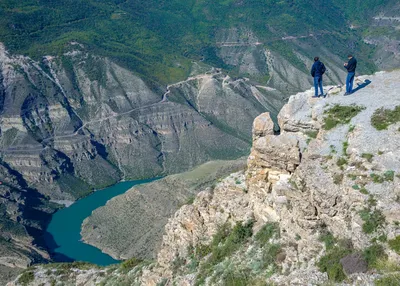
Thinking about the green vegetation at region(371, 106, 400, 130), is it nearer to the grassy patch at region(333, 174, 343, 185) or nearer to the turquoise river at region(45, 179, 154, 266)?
the grassy patch at region(333, 174, 343, 185)

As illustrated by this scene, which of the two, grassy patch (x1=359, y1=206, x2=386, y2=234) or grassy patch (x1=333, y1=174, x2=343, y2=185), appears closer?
grassy patch (x1=359, y1=206, x2=386, y2=234)

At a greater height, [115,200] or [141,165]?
[115,200]

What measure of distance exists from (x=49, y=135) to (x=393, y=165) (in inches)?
5636

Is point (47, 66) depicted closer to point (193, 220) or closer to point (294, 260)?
point (193, 220)

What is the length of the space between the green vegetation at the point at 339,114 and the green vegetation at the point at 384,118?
4.21ft

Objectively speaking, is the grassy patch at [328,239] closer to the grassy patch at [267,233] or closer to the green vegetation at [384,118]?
the grassy patch at [267,233]

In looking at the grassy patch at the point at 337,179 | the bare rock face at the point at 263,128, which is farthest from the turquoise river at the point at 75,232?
the grassy patch at the point at 337,179

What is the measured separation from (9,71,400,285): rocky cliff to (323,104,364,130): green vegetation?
6 centimetres

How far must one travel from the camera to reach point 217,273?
89.9ft

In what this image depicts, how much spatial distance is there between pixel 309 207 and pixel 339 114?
717 cm

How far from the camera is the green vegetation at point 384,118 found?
85.9 ft

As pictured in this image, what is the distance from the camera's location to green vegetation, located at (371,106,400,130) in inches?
1031

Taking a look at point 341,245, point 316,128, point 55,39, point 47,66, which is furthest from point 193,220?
point 55,39

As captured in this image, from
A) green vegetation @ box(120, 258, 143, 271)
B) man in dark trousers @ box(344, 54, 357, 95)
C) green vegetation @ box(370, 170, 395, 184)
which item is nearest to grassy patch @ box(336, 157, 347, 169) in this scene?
green vegetation @ box(370, 170, 395, 184)
